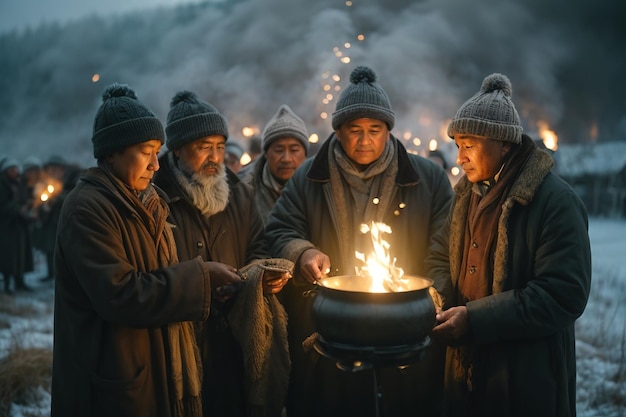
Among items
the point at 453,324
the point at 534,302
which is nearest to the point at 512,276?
the point at 534,302

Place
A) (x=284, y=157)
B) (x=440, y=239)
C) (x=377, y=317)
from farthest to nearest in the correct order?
1. (x=284, y=157)
2. (x=440, y=239)
3. (x=377, y=317)

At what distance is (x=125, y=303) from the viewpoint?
259 cm

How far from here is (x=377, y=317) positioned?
242 centimetres

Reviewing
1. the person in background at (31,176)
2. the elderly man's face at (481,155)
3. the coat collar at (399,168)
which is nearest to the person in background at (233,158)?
the coat collar at (399,168)

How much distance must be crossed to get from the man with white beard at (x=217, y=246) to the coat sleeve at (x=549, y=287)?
123 cm

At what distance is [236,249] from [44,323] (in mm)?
5950

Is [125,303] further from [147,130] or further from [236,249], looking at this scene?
[236,249]

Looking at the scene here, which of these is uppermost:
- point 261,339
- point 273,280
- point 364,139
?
point 364,139

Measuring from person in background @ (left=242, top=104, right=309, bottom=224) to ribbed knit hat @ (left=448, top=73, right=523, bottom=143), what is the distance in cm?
238

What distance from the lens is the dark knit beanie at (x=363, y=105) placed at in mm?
3748

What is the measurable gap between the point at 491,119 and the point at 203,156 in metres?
1.91

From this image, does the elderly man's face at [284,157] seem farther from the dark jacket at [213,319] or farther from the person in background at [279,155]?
the dark jacket at [213,319]

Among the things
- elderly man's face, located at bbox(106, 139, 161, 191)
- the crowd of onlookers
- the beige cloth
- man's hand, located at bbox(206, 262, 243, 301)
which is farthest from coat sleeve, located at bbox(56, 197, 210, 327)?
the crowd of onlookers

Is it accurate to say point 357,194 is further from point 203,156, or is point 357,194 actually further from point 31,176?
point 31,176
